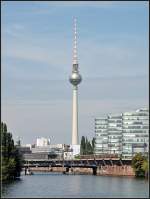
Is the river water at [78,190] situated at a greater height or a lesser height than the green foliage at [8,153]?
lesser

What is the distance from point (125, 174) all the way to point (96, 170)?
951 inches

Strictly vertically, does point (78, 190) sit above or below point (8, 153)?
below

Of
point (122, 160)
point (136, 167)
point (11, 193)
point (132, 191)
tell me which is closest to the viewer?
point (11, 193)

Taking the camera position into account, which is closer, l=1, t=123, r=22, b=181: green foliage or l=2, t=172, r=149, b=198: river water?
l=2, t=172, r=149, b=198: river water

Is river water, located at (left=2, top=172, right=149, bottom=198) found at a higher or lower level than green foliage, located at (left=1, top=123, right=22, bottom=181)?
lower

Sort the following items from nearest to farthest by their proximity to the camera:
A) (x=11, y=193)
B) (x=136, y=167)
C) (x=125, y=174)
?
1. (x=11, y=193)
2. (x=136, y=167)
3. (x=125, y=174)

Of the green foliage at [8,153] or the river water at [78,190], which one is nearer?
the river water at [78,190]

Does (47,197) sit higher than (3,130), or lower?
lower

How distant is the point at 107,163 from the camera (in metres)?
195

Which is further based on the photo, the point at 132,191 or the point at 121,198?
the point at 132,191

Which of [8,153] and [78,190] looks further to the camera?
[8,153]

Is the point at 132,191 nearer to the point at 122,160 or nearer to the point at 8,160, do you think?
the point at 8,160

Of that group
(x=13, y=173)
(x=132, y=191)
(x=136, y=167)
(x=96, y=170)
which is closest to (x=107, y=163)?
(x=96, y=170)

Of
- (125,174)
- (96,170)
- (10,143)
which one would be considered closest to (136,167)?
(125,174)
